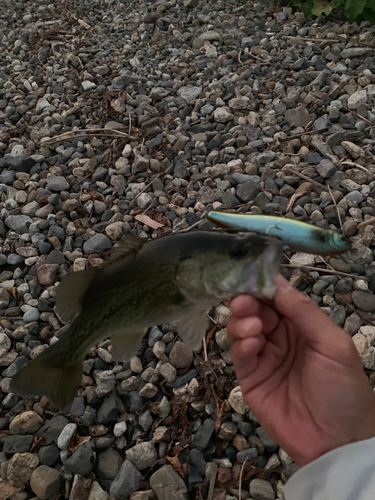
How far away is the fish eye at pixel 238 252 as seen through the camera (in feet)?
5.01

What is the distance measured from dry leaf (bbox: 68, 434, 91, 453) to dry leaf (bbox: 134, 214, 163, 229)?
73.9 inches

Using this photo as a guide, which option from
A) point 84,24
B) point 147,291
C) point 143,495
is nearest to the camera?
point 147,291

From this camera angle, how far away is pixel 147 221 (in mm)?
4012

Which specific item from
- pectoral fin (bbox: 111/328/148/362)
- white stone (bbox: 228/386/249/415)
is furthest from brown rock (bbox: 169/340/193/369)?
pectoral fin (bbox: 111/328/148/362)

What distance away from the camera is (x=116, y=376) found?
3053mm

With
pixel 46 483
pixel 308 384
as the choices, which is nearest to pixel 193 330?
pixel 308 384

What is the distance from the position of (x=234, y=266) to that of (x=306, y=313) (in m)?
0.55

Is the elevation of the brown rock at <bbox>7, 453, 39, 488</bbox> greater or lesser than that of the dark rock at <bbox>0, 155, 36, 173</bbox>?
lesser

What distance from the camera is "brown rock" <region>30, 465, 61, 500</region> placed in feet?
8.21

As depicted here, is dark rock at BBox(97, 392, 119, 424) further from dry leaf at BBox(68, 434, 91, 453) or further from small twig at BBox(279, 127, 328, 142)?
small twig at BBox(279, 127, 328, 142)

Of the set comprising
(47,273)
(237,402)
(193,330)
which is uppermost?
(193,330)

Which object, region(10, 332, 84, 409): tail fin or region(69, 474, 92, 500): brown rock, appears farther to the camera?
region(69, 474, 92, 500): brown rock

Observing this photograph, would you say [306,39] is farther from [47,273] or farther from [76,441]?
[76,441]

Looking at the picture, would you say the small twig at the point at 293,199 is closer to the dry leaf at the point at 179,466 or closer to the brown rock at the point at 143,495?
the dry leaf at the point at 179,466
